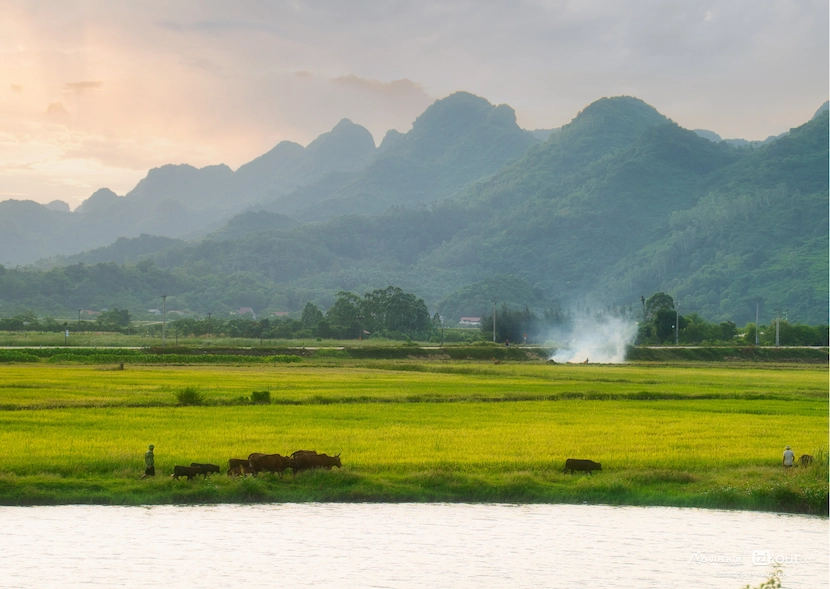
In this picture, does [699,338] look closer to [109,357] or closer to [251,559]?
[109,357]

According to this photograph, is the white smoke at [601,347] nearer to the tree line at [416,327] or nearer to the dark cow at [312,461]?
the tree line at [416,327]

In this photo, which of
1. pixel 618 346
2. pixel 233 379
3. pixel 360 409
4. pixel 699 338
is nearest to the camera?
pixel 360 409

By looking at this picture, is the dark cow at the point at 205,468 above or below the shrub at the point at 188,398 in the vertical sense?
below

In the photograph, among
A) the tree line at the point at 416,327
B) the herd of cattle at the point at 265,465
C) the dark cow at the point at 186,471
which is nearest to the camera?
the dark cow at the point at 186,471

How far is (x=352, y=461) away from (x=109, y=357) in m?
48.3

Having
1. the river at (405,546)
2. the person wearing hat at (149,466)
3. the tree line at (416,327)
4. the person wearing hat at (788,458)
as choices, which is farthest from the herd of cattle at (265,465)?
the tree line at (416,327)

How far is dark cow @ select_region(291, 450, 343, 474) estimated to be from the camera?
2214cm

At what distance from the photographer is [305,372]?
190ft

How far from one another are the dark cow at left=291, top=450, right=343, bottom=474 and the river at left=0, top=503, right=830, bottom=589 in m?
1.29

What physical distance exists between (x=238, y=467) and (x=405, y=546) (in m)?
5.77

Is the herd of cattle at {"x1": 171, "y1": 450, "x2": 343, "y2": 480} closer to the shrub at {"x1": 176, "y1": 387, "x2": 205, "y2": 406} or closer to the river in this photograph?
the river

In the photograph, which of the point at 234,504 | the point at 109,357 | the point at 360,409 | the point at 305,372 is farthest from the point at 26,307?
the point at 234,504

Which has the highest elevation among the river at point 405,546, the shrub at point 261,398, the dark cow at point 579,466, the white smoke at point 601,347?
the white smoke at point 601,347

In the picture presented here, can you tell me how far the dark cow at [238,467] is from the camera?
2159 cm
